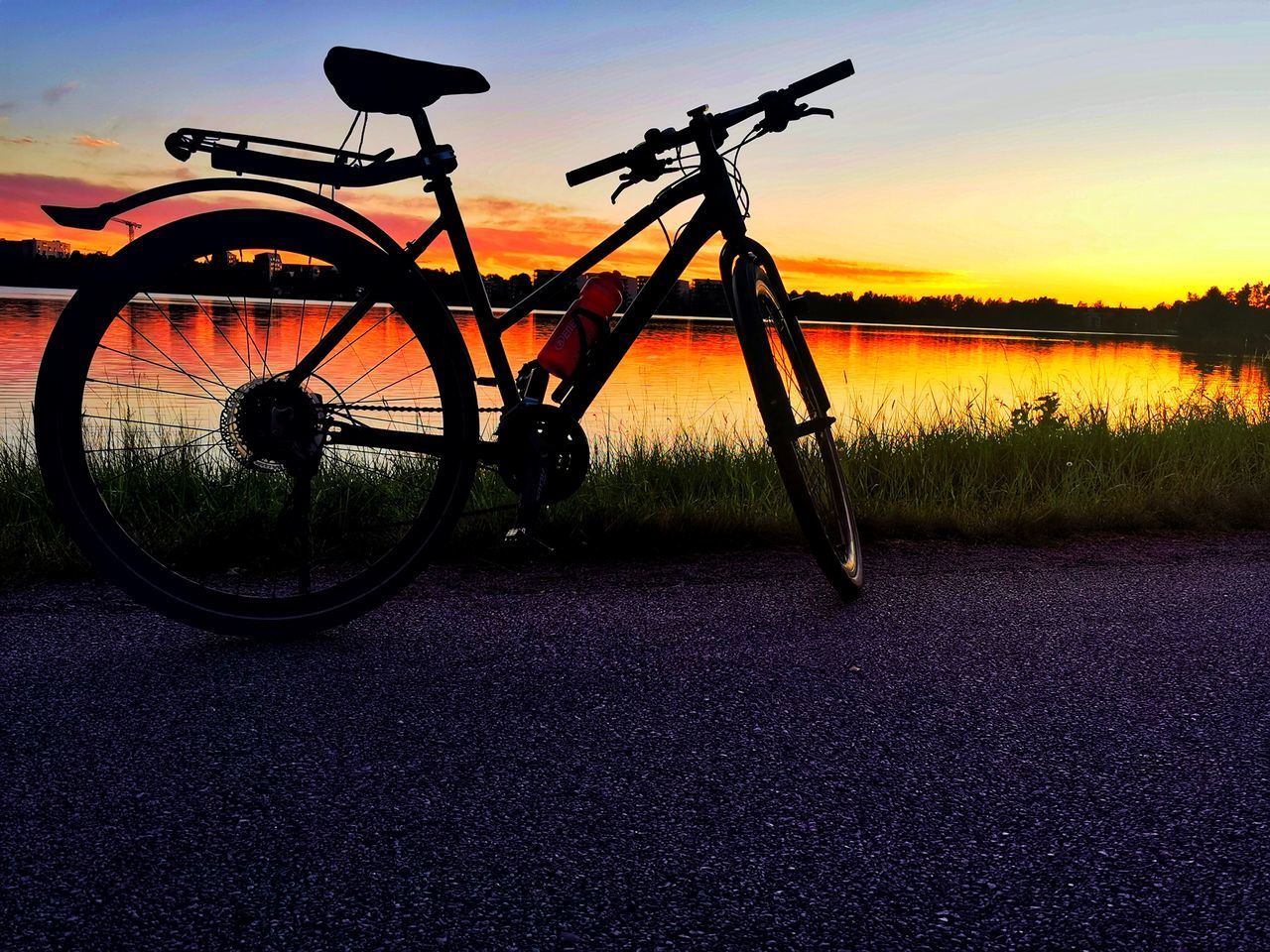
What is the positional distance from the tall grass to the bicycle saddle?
185cm

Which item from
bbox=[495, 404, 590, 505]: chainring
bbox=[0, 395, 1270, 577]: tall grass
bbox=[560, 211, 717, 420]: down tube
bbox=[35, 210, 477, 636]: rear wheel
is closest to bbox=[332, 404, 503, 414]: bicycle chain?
bbox=[35, 210, 477, 636]: rear wheel

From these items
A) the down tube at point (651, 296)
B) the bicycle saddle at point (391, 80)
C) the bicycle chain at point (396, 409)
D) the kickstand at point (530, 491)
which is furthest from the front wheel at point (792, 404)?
the bicycle saddle at point (391, 80)

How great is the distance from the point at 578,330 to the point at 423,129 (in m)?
0.83

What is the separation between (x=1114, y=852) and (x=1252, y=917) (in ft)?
0.86

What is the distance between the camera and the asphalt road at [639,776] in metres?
1.76

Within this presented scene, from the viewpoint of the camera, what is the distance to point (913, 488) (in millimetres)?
5754

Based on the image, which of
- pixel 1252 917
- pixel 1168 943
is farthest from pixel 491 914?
pixel 1252 917

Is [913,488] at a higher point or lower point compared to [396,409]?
lower

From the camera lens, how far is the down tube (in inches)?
137

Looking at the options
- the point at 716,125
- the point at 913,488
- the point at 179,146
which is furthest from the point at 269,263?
the point at 913,488

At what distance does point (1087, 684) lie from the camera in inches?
116

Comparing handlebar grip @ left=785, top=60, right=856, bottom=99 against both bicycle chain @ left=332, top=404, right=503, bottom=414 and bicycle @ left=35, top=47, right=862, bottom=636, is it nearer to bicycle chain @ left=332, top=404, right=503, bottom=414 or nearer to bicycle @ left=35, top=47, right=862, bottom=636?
bicycle @ left=35, top=47, right=862, bottom=636

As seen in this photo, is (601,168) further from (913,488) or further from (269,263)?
(913,488)

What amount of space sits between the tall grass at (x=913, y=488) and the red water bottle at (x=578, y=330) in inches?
45.9
